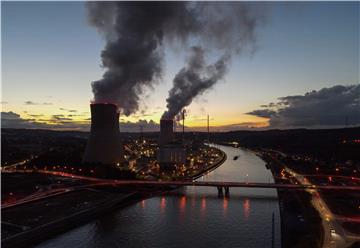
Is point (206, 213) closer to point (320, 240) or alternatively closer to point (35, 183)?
point (320, 240)

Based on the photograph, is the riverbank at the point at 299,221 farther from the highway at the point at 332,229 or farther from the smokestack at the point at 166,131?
the smokestack at the point at 166,131

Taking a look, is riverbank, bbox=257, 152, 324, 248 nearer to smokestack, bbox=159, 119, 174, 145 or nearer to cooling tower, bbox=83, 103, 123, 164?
cooling tower, bbox=83, 103, 123, 164

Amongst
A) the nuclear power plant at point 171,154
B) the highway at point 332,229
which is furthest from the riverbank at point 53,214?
the nuclear power plant at point 171,154

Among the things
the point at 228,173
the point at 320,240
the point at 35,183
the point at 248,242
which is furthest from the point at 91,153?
the point at 228,173

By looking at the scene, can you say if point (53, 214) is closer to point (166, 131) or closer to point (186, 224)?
point (186, 224)

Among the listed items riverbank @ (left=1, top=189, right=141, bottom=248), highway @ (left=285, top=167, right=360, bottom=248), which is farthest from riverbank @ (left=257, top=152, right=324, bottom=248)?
riverbank @ (left=1, top=189, right=141, bottom=248)

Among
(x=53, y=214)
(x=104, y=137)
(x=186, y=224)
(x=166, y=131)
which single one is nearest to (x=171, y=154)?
(x=166, y=131)
